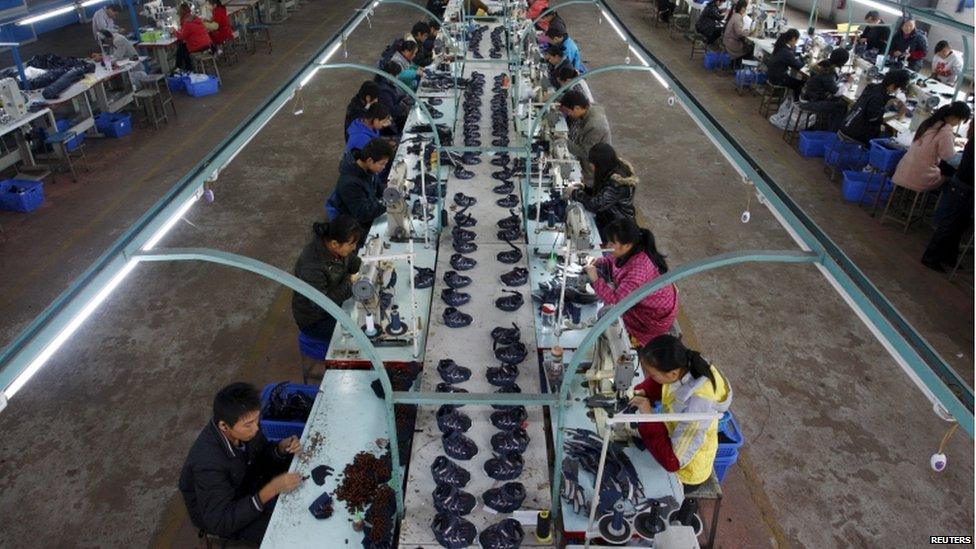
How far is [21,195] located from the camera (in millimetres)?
7992

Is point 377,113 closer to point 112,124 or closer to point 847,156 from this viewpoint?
point 112,124

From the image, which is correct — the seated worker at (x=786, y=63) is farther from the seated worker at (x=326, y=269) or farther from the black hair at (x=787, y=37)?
the seated worker at (x=326, y=269)

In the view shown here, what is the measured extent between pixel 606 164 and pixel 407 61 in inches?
184

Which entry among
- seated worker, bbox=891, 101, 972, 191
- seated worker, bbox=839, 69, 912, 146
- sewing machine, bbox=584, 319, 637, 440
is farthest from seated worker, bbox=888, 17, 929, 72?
sewing machine, bbox=584, 319, 637, 440

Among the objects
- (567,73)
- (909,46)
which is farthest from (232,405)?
(909,46)

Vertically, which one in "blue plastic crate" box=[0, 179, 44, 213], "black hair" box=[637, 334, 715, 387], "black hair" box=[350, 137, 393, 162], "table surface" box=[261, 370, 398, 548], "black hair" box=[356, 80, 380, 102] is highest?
"black hair" box=[356, 80, 380, 102]

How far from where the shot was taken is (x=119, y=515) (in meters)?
4.43

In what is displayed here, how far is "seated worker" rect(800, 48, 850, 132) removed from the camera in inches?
380

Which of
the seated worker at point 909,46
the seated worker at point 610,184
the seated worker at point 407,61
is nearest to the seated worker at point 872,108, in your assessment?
the seated worker at point 909,46

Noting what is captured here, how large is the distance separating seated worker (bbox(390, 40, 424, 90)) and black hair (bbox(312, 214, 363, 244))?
473 cm

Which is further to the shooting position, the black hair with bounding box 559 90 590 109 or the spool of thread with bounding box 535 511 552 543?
the black hair with bounding box 559 90 590 109

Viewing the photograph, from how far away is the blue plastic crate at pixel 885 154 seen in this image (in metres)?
7.77

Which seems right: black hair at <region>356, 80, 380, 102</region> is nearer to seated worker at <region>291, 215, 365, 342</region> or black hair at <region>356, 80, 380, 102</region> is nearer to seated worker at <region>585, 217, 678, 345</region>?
seated worker at <region>291, 215, 365, 342</region>

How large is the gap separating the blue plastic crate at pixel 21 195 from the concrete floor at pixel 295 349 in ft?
0.46
